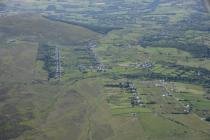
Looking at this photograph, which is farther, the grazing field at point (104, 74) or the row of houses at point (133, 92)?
the row of houses at point (133, 92)

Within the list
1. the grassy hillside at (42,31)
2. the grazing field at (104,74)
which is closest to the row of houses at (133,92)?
the grazing field at (104,74)

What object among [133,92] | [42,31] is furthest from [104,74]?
[42,31]

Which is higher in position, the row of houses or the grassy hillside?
the grassy hillside

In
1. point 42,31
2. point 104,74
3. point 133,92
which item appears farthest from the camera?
point 42,31

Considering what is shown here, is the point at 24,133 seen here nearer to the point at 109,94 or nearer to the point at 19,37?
the point at 109,94

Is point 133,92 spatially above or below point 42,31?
below

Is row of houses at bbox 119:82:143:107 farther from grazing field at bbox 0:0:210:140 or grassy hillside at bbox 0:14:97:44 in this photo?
grassy hillside at bbox 0:14:97:44

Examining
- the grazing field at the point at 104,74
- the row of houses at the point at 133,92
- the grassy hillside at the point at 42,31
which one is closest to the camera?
the grazing field at the point at 104,74

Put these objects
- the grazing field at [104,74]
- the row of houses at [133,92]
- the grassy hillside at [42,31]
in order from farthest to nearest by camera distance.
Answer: the grassy hillside at [42,31]
the row of houses at [133,92]
the grazing field at [104,74]

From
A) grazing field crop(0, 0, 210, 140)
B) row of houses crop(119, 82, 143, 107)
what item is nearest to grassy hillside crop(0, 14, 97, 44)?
grazing field crop(0, 0, 210, 140)

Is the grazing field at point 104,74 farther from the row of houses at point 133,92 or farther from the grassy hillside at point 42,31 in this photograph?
the grassy hillside at point 42,31

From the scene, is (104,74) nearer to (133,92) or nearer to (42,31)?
(133,92)
